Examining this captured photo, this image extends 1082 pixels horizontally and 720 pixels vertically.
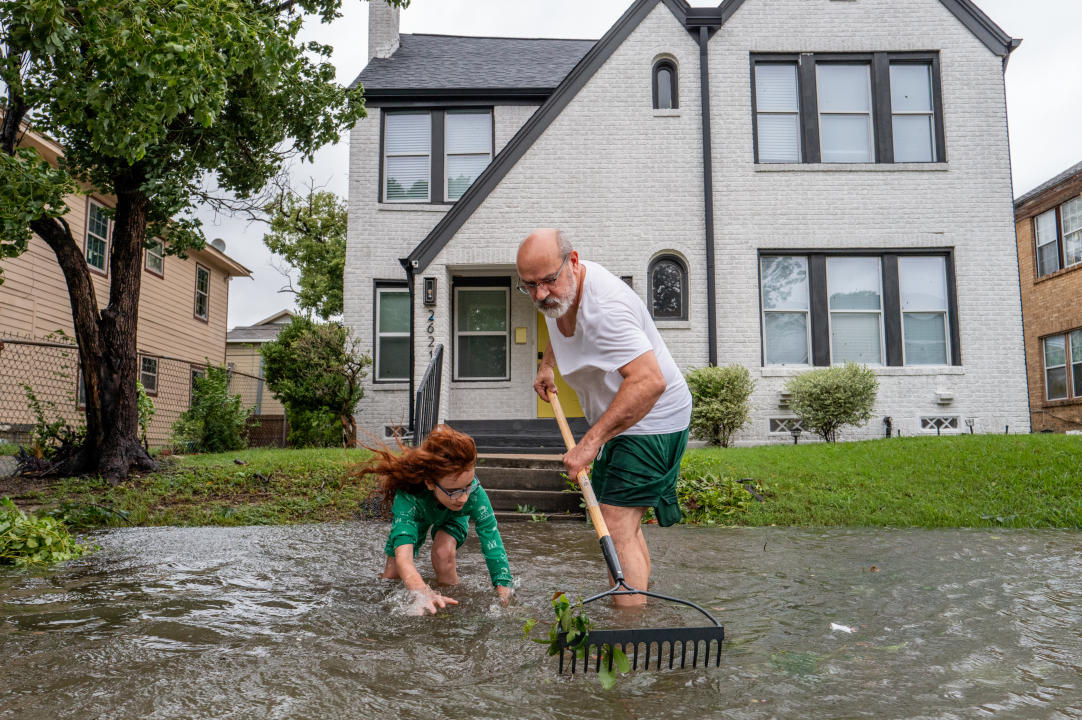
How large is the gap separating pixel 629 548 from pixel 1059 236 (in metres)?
19.5

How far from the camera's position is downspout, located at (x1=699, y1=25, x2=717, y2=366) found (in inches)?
453

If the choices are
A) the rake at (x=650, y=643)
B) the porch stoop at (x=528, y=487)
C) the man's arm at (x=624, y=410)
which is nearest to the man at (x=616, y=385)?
the man's arm at (x=624, y=410)

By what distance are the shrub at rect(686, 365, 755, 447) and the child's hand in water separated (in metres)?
7.53

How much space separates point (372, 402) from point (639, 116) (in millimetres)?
6675

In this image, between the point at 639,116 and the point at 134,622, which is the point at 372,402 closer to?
the point at 639,116

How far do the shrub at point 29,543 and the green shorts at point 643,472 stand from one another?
159 inches

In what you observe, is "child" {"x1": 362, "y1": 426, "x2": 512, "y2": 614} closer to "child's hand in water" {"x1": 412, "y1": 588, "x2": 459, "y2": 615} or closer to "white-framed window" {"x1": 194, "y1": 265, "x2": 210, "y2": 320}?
"child's hand in water" {"x1": 412, "y1": 588, "x2": 459, "y2": 615}

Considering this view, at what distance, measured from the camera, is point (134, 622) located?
3.41 m

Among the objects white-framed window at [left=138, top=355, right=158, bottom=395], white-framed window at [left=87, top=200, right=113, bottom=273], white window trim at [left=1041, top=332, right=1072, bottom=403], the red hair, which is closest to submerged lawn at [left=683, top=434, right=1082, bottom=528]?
the red hair

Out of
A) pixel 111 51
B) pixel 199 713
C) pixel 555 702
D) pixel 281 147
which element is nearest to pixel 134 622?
pixel 199 713

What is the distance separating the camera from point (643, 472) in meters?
3.41

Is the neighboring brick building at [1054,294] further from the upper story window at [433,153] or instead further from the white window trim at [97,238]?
the white window trim at [97,238]

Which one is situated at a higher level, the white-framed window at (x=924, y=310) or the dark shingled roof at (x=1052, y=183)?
the dark shingled roof at (x=1052, y=183)

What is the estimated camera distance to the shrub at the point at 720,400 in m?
10.6
